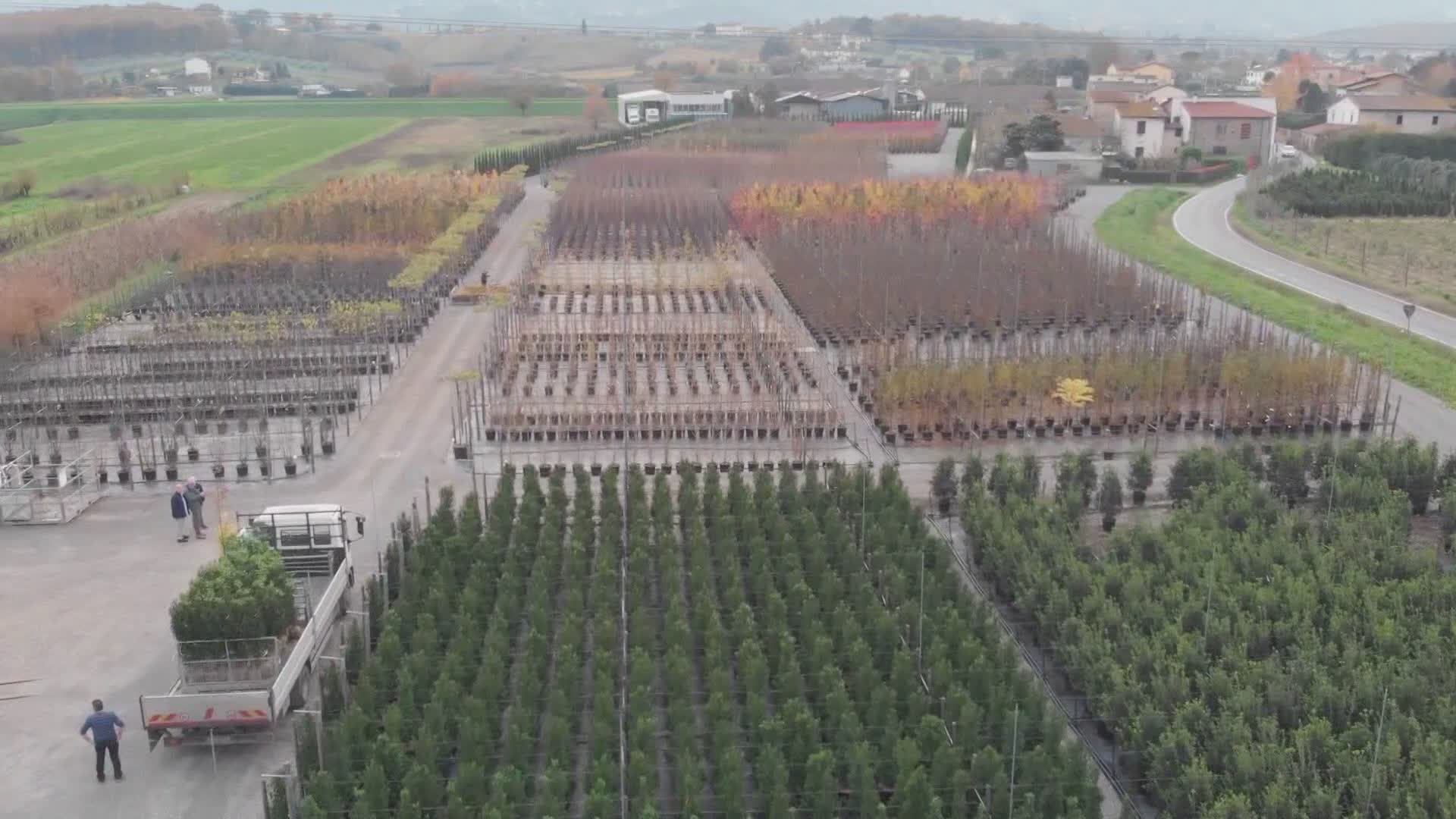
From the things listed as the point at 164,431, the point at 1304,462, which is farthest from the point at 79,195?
the point at 1304,462

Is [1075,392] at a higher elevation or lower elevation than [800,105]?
lower

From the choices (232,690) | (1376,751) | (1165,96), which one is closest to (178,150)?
Answer: (1165,96)

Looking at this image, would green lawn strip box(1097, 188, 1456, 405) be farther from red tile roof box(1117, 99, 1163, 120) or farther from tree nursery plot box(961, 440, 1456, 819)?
red tile roof box(1117, 99, 1163, 120)

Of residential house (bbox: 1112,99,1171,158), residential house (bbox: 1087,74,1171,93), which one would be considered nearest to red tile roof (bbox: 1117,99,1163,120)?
residential house (bbox: 1112,99,1171,158)

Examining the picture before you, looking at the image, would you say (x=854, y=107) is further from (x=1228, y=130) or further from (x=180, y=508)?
(x=180, y=508)

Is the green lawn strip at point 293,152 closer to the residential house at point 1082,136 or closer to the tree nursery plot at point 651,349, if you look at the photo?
the tree nursery plot at point 651,349

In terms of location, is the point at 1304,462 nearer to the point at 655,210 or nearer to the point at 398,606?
the point at 398,606
